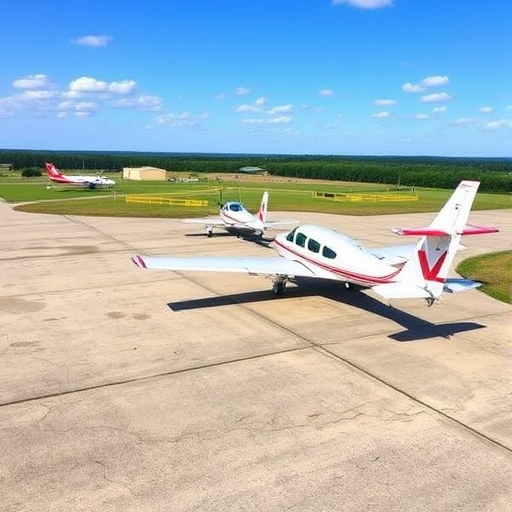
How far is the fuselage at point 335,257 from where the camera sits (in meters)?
15.9

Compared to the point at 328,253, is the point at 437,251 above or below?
above

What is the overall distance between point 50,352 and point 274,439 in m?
6.61

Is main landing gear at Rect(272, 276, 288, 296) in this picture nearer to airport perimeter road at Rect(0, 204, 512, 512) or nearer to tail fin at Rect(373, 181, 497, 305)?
airport perimeter road at Rect(0, 204, 512, 512)

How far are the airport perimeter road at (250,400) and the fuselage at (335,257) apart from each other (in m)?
1.14

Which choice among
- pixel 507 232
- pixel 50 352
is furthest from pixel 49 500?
pixel 507 232

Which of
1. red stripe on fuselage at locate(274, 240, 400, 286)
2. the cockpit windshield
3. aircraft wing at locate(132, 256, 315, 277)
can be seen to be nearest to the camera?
red stripe on fuselage at locate(274, 240, 400, 286)

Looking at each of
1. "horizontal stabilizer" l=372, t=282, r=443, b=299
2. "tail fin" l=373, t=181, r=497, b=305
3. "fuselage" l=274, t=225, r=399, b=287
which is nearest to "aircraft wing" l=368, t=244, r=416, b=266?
"fuselage" l=274, t=225, r=399, b=287

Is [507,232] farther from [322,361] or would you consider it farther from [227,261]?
[322,361]

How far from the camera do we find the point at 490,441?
904 centimetres

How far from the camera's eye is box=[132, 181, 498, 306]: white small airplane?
42.5ft

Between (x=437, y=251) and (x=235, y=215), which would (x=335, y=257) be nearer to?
(x=437, y=251)

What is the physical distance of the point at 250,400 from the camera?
34.6ft

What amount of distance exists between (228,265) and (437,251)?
6823mm

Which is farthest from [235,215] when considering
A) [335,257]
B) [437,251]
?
[437,251]
